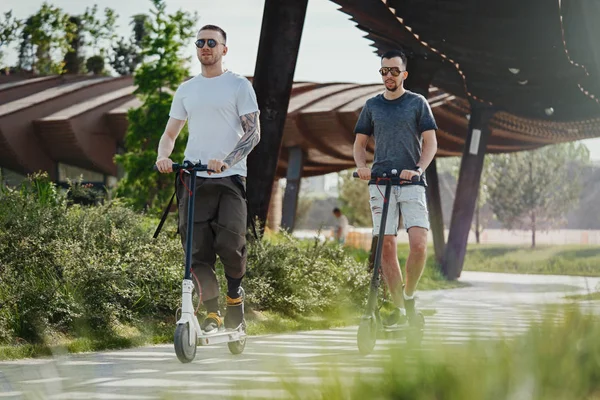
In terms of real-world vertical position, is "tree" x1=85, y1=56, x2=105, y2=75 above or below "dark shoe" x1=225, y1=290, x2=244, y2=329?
above

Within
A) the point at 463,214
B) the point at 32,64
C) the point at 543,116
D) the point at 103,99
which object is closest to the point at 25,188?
the point at 463,214

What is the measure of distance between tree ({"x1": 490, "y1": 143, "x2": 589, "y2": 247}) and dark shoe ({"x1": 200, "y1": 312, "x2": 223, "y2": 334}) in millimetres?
53407

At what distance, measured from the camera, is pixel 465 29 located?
1564cm

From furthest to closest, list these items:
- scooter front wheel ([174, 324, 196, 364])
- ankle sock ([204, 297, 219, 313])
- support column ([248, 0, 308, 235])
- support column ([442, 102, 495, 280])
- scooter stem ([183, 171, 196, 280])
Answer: support column ([442, 102, 495, 280]) → support column ([248, 0, 308, 235]) → ankle sock ([204, 297, 219, 313]) → scooter stem ([183, 171, 196, 280]) → scooter front wheel ([174, 324, 196, 364])

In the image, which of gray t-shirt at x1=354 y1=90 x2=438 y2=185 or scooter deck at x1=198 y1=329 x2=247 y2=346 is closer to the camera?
scooter deck at x1=198 y1=329 x2=247 y2=346

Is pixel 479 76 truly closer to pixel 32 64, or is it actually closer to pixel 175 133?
pixel 175 133

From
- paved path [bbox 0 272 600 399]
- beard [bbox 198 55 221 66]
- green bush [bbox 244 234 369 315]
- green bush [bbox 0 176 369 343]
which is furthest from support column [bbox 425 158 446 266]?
beard [bbox 198 55 221 66]

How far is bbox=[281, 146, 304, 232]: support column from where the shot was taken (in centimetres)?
3044

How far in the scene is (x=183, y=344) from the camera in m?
6.12

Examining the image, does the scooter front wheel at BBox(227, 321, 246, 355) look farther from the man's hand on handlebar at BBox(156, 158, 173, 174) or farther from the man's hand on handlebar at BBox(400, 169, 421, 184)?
the man's hand on handlebar at BBox(400, 169, 421, 184)

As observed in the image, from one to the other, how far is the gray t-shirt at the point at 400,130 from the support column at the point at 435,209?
15.4 meters

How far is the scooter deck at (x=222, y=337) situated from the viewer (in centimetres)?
629

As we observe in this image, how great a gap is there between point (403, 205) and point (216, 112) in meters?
1.61

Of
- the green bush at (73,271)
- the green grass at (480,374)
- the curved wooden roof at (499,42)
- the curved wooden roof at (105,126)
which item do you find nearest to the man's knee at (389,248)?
the green bush at (73,271)
